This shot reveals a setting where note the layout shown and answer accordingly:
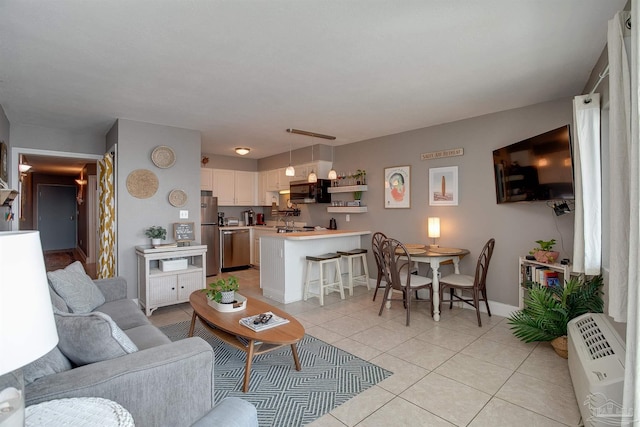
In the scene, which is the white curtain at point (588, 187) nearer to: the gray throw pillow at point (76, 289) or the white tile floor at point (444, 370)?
the white tile floor at point (444, 370)

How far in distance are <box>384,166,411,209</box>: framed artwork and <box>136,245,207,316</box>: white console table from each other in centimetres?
296

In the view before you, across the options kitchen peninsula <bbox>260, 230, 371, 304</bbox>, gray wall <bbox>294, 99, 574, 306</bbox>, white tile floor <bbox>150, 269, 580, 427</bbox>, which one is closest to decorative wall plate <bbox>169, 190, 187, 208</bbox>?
kitchen peninsula <bbox>260, 230, 371, 304</bbox>

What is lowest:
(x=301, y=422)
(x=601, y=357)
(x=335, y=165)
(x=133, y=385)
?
(x=301, y=422)

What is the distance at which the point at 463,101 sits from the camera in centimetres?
356

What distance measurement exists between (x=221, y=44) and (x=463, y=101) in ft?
8.68

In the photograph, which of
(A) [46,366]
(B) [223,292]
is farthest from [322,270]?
(A) [46,366]

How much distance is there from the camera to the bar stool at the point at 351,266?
4.83m

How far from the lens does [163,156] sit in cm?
441

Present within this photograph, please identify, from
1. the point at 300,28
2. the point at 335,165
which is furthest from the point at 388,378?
the point at 335,165

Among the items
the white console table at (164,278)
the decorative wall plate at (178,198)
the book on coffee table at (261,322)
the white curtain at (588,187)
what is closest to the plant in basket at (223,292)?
the book on coffee table at (261,322)

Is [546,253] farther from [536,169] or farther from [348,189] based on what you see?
[348,189]

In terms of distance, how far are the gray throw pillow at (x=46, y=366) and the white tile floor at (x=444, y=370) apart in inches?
56.6

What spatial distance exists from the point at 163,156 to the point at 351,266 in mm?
3142

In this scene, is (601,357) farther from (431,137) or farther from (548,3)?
(431,137)
